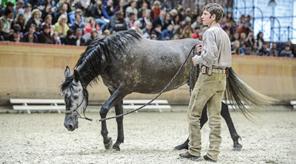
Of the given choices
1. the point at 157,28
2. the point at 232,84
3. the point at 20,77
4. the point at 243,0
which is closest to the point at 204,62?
the point at 232,84

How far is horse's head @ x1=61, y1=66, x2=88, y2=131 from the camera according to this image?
8.59 metres

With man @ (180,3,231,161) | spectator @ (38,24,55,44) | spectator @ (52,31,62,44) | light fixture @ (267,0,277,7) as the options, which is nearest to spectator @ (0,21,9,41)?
spectator @ (38,24,55,44)

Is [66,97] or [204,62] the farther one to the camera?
[66,97]

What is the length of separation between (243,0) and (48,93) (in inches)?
518

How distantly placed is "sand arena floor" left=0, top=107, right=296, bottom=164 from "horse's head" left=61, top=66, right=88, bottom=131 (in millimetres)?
505

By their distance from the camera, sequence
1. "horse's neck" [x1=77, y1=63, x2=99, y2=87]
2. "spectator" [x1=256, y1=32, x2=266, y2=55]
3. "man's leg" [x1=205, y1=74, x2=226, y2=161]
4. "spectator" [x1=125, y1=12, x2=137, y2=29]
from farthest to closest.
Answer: "spectator" [x1=256, y1=32, x2=266, y2=55] → "spectator" [x1=125, y1=12, x2=137, y2=29] → "horse's neck" [x1=77, y1=63, x2=99, y2=87] → "man's leg" [x1=205, y1=74, x2=226, y2=161]

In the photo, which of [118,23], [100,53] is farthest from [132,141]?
[118,23]

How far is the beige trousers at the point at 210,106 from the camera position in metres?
7.60

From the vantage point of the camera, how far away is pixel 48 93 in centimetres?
1598

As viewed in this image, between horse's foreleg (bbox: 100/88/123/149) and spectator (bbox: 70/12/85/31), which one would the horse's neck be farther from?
spectator (bbox: 70/12/85/31)

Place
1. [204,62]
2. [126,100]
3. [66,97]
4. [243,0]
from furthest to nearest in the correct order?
[243,0] < [126,100] < [66,97] < [204,62]

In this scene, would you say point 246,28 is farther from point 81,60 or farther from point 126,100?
point 81,60

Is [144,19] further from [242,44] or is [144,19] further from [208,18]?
[208,18]

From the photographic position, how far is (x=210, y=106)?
7.70 m
